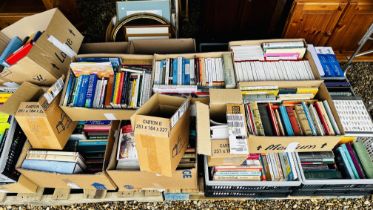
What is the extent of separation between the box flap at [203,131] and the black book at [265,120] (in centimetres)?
52

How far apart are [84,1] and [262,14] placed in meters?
2.44

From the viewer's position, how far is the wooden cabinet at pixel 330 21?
8.50ft

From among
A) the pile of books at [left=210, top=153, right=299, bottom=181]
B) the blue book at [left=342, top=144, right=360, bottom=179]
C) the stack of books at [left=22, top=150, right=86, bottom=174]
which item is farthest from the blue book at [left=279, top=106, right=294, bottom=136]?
the stack of books at [left=22, top=150, right=86, bottom=174]

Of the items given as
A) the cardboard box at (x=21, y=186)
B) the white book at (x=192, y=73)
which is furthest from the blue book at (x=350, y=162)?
the cardboard box at (x=21, y=186)

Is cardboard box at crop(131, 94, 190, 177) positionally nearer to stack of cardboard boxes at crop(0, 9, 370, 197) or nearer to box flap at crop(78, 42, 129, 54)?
stack of cardboard boxes at crop(0, 9, 370, 197)

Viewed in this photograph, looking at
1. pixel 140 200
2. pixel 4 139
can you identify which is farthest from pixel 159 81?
pixel 4 139

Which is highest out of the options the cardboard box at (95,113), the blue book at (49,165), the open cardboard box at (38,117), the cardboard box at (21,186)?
the cardboard box at (95,113)

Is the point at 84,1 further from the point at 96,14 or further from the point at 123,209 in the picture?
the point at 123,209

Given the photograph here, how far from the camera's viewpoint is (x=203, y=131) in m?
1.83

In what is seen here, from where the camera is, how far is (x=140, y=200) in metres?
2.40

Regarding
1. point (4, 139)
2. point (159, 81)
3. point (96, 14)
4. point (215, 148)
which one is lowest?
point (215, 148)

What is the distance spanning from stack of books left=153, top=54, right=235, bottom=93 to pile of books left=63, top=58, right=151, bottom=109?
5.1 inches

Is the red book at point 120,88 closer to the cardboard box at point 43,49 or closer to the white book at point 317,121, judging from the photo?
the cardboard box at point 43,49

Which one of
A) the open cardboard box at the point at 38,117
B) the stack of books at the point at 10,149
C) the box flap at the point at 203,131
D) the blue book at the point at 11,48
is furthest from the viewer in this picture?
the blue book at the point at 11,48
